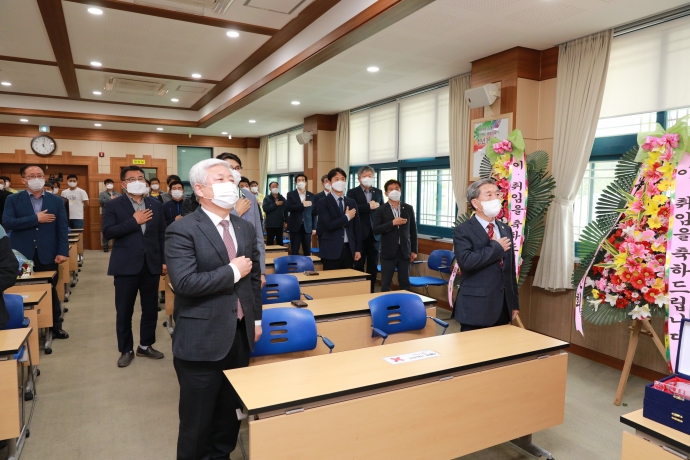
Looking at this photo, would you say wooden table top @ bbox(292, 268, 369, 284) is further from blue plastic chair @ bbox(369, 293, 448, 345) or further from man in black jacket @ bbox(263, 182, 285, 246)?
man in black jacket @ bbox(263, 182, 285, 246)

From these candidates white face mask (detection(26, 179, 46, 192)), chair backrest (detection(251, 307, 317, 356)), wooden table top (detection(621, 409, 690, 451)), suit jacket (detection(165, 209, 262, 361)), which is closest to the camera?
wooden table top (detection(621, 409, 690, 451))

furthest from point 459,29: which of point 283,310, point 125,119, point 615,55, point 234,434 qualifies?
point 125,119

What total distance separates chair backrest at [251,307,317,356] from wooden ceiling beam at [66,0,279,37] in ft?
11.3

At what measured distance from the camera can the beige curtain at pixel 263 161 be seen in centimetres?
1254

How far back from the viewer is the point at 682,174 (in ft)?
9.61

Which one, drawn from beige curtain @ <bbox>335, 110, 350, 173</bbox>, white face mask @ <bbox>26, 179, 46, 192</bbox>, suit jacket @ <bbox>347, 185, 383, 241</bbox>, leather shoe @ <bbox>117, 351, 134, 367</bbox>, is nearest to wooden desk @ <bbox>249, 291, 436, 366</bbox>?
leather shoe @ <bbox>117, 351, 134, 367</bbox>

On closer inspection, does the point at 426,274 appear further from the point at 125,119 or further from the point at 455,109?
the point at 125,119

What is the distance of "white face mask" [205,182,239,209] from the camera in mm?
2127

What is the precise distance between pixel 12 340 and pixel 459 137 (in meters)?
5.02

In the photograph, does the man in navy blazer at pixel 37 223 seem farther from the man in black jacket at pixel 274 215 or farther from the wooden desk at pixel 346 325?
the man in black jacket at pixel 274 215

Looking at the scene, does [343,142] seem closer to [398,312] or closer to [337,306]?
[337,306]

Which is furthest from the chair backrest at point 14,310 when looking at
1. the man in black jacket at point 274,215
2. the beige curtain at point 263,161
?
the beige curtain at point 263,161

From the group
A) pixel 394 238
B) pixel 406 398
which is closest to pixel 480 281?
pixel 406 398

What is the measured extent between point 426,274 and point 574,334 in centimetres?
236
